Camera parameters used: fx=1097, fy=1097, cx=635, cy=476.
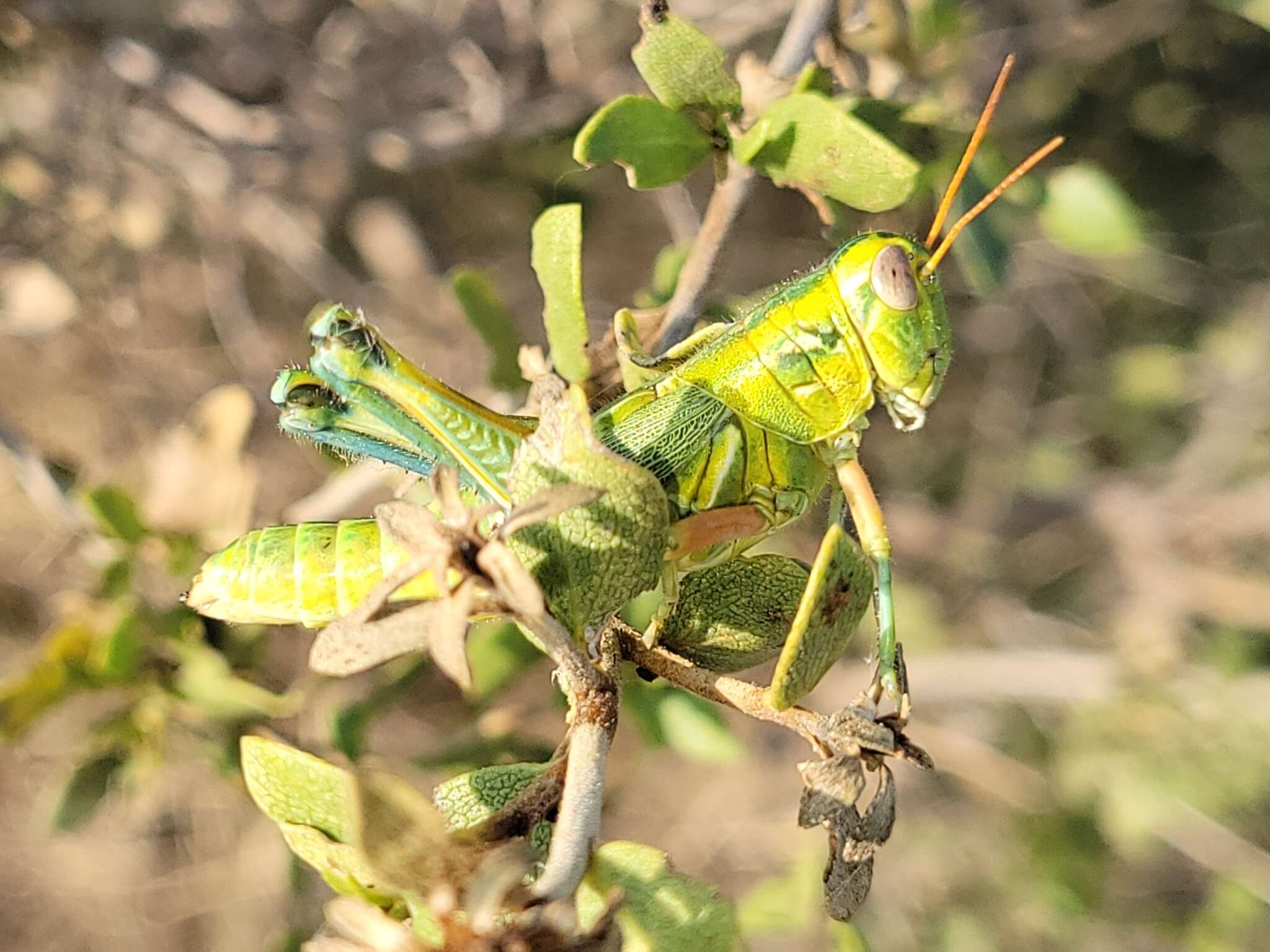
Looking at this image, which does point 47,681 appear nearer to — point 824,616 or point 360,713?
point 360,713

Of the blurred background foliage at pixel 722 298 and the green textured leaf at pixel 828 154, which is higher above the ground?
the green textured leaf at pixel 828 154

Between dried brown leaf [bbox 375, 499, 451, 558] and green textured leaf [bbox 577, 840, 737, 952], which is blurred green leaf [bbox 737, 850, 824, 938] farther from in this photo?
dried brown leaf [bbox 375, 499, 451, 558]

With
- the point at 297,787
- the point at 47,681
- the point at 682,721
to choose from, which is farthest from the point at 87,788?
the point at 297,787

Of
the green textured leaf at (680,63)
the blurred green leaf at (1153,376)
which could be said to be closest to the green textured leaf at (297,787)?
the green textured leaf at (680,63)

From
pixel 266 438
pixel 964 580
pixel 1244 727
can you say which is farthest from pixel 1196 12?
pixel 266 438

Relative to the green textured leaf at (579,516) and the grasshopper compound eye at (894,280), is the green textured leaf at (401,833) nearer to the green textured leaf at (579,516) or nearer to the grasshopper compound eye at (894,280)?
the green textured leaf at (579,516)

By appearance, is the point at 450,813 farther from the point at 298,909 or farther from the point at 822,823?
the point at 298,909
